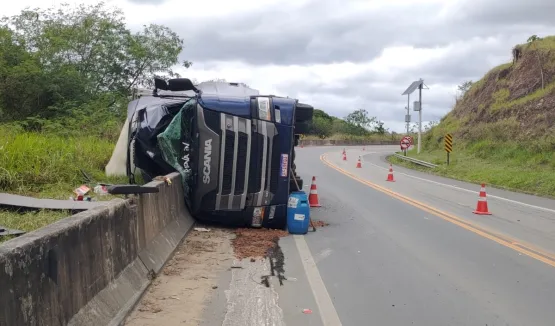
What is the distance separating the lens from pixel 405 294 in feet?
21.1

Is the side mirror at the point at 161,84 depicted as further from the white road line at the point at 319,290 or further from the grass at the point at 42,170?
the white road line at the point at 319,290

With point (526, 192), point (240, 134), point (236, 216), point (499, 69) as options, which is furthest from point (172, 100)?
point (499, 69)

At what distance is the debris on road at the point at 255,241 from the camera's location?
8.42 m

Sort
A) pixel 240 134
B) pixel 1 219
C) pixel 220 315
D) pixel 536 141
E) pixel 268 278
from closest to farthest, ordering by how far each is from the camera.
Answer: pixel 220 315, pixel 1 219, pixel 268 278, pixel 240 134, pixel 536 141

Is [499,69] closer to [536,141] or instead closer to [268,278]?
Result: [536,141]

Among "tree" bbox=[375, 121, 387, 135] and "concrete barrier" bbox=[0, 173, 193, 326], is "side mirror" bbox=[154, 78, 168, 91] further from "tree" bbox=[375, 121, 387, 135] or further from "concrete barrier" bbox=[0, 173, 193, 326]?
"tree" bbox=[375, 121, 387, 135]

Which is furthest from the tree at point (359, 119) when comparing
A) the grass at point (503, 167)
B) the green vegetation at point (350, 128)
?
the grass at point (503, 167)

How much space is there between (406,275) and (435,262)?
39.3 inches

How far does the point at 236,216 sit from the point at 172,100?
2.69 metres

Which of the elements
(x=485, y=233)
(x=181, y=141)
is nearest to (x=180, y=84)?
(x=181, y=141)

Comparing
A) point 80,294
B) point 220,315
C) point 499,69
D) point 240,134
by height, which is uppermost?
point 499,69

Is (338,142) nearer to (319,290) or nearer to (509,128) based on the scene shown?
(509,128)

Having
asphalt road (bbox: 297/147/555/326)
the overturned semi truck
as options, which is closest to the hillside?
asphalt road (bbox: 297/147/555/326)

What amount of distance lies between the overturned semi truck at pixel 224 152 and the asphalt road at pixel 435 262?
1.18m
